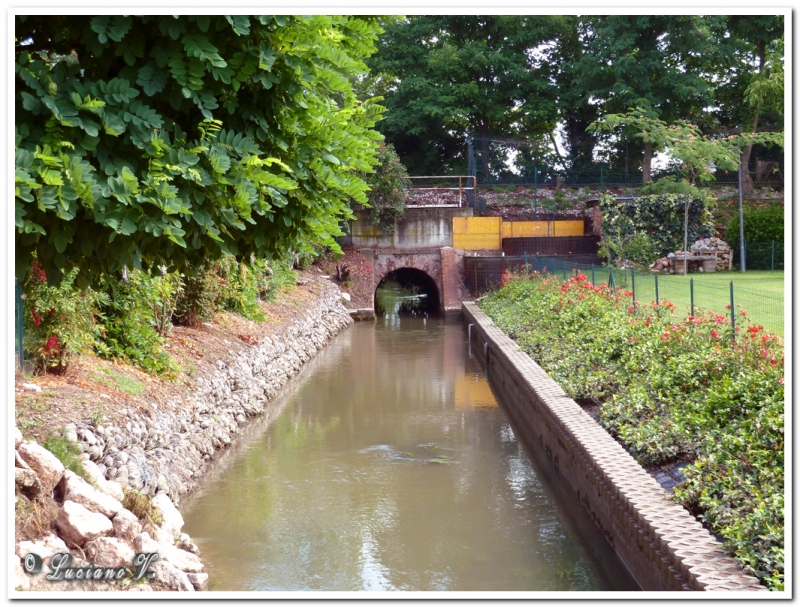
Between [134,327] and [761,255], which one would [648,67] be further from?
[134,327]

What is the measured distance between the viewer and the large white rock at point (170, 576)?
5.96 m

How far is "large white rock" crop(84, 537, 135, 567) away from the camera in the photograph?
5750 millimetres

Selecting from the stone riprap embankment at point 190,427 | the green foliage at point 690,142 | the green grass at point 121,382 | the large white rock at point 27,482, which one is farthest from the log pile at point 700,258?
the large white rock at point 27,482

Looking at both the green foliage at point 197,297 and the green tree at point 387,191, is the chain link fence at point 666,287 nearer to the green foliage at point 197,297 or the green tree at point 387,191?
the green tree at point 387,191

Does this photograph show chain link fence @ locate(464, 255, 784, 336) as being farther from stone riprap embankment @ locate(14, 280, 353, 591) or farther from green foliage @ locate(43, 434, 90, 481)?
green foliage @ locate(43, 434, 90, 481)

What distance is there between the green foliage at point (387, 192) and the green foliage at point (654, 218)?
286 inches

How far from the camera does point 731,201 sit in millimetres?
32281

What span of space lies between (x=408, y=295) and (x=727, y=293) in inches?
870

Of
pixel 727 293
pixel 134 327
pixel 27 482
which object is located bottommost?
pixel 27 482

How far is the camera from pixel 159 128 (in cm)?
465

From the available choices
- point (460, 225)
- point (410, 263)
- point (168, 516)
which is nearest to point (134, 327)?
point (168, 516)

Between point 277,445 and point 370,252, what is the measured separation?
59.7ft

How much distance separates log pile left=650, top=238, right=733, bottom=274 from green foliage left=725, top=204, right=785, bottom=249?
1.79ft
